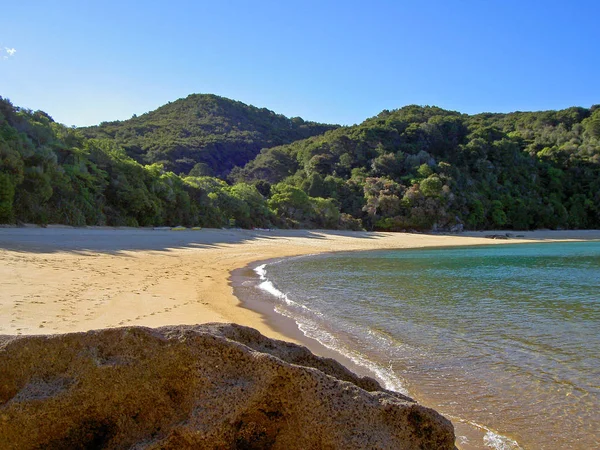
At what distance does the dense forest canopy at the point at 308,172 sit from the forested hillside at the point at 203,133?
34 cm

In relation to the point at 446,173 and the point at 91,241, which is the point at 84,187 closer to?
the point at 91,241

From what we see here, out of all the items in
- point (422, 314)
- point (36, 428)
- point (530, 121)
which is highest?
point (530, 121)

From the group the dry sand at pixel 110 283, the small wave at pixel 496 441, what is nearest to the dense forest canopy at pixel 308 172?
the dry sand at pixel 110 283

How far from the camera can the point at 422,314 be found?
7977mm

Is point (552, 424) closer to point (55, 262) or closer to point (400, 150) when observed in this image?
point (55, 262)

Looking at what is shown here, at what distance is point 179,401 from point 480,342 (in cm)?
527

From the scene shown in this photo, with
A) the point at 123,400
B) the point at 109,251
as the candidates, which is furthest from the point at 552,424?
the point at 109,251

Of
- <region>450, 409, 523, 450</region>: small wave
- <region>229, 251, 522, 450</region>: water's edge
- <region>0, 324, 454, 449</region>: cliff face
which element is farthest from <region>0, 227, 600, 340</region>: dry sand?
<region>0, 324, 454, 449</region>: cliff face

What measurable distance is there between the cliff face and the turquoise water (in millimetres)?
1983

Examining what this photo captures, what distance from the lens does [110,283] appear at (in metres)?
8.99

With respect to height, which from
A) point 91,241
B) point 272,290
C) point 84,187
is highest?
point 84,187

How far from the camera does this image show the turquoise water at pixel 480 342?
391 centimetres

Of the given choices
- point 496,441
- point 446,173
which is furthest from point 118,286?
point 446,173

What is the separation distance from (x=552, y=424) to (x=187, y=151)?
70.6 metres
